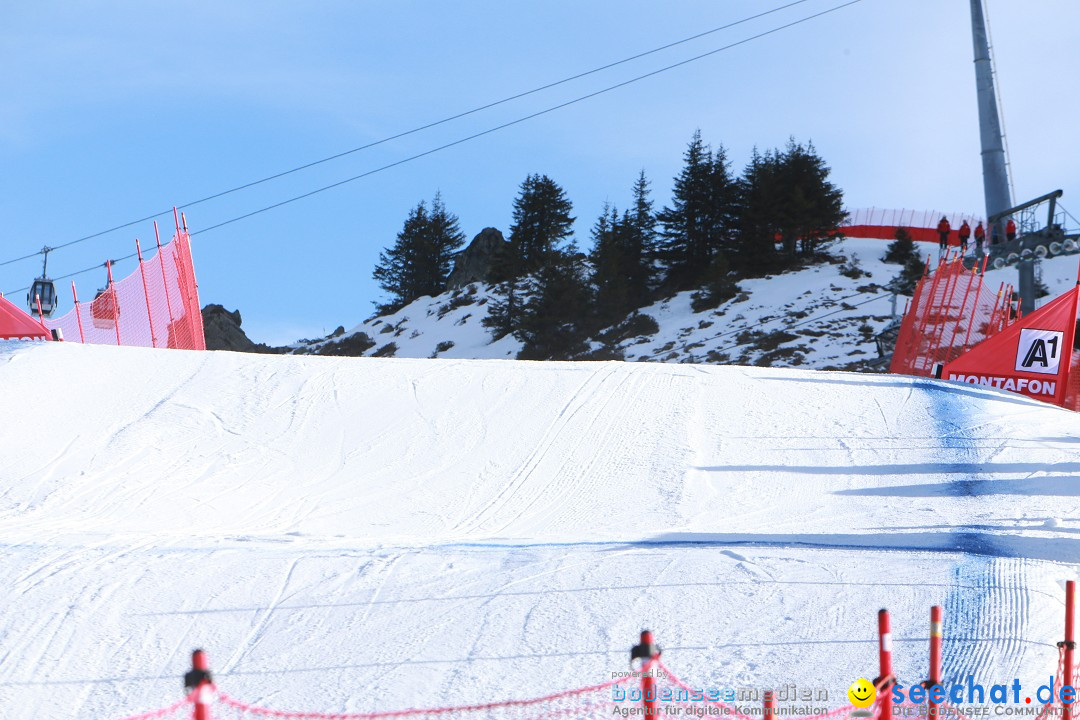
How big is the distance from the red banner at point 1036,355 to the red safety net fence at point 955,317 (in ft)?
3.88

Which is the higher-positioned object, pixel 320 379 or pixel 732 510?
pixel 320 379

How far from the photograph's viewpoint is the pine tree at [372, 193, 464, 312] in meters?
64.0

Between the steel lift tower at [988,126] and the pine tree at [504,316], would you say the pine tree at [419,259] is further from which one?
the steel lift tower at [988,126]

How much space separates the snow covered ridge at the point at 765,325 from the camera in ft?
109

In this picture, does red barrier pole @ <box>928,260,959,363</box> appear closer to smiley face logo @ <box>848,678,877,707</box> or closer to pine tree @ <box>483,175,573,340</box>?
smiley face logo @ <box>848,678,877,707</box>

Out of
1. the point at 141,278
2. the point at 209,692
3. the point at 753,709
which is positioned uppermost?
the point at 141,278

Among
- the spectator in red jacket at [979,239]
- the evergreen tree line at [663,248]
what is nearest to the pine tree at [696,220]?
the evergreen tree line at [663,248]

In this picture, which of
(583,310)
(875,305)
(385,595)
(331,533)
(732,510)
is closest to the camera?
(385,595)

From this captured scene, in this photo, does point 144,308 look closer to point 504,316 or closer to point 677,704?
point 677,704

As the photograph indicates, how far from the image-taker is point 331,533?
374 inches

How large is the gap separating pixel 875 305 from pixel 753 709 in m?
33.5

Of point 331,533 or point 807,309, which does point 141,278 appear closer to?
point 331,533

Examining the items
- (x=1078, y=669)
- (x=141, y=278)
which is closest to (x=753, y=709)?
(x=1078, y=669)

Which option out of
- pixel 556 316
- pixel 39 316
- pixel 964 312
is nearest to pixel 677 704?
pixel 964 312
